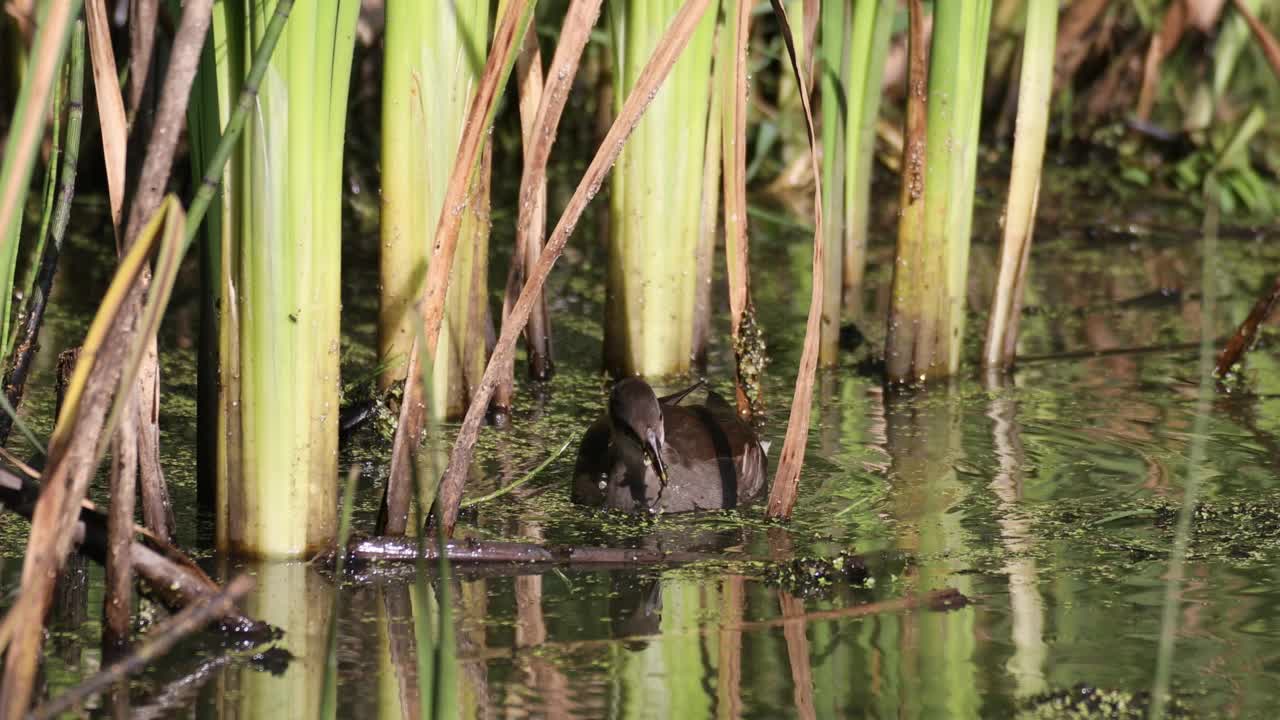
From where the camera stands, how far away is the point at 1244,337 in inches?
184

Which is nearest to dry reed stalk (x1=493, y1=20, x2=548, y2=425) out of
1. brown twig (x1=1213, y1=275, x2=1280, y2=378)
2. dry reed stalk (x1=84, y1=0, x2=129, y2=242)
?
dry reed stalk (x1=84, y1=0, x2=129, y2=242)

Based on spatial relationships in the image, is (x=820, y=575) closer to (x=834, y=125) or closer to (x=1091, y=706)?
(x=1091, y=706)

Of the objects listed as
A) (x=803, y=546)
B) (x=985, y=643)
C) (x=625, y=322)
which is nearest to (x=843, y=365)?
(x=625, y=322)

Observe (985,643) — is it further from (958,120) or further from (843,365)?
(843,365)

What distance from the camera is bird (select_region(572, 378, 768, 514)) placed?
12.9 ft

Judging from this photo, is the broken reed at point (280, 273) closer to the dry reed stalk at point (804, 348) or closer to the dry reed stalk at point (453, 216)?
the dry reed stalk at point (453, 216)

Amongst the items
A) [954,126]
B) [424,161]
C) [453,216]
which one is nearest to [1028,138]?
[954,126]

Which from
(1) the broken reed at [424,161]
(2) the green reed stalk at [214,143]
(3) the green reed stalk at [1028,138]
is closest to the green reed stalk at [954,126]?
(3) the green reed stalk at [1028,138]

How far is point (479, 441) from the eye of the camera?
4.29m

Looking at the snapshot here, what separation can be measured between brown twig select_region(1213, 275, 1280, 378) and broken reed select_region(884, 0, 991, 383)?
0.70 meters

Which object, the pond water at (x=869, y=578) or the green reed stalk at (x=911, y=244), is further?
the green reed stalk at (x=911, y=244)

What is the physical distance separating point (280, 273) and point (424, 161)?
1.01 meters

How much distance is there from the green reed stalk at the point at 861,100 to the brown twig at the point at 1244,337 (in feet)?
3.41

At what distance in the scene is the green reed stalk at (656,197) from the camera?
4.42 metres
